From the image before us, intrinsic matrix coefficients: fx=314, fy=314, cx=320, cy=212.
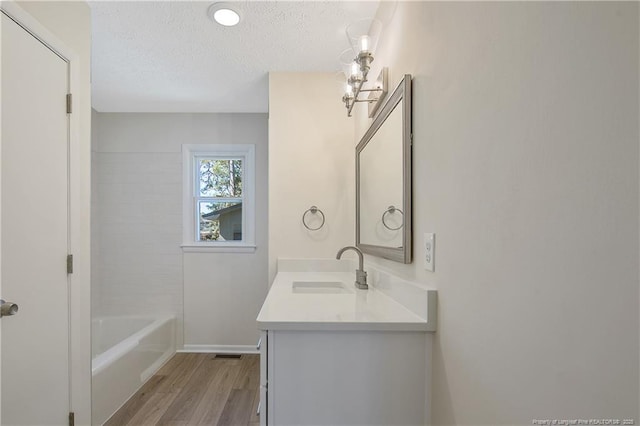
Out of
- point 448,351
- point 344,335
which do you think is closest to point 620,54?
point 448,351

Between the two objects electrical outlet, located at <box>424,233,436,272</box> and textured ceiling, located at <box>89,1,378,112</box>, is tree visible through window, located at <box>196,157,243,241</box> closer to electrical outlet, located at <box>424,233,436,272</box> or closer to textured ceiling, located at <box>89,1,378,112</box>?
textured ceiling, located at <box>89,1,378,112</box>

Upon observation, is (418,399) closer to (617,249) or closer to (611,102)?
(617,249)

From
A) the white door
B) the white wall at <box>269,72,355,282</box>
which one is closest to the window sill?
the white wall at <box>269,72,355,282</box>

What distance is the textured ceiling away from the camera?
169 cm

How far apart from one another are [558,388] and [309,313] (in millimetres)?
747

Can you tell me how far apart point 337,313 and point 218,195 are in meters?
2.46

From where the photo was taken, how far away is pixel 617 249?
44cm

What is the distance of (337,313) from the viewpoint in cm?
115

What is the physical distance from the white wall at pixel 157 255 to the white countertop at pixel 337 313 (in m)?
1.70

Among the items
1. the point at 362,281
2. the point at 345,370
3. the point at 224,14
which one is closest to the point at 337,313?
the point at 345,370

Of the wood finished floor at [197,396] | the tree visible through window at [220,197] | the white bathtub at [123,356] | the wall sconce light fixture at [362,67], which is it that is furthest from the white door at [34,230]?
the tree visible through window at [220,197]

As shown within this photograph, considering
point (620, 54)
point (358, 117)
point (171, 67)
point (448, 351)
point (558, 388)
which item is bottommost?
point (448, 351)

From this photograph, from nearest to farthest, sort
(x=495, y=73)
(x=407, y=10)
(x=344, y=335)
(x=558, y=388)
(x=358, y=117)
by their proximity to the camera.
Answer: (x=558, y=388), (x=495, y=73), (x=344, y=335), (x=407, y=10), (x=358, y=117)

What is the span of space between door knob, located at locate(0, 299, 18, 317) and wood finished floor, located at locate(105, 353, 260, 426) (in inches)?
49.5
